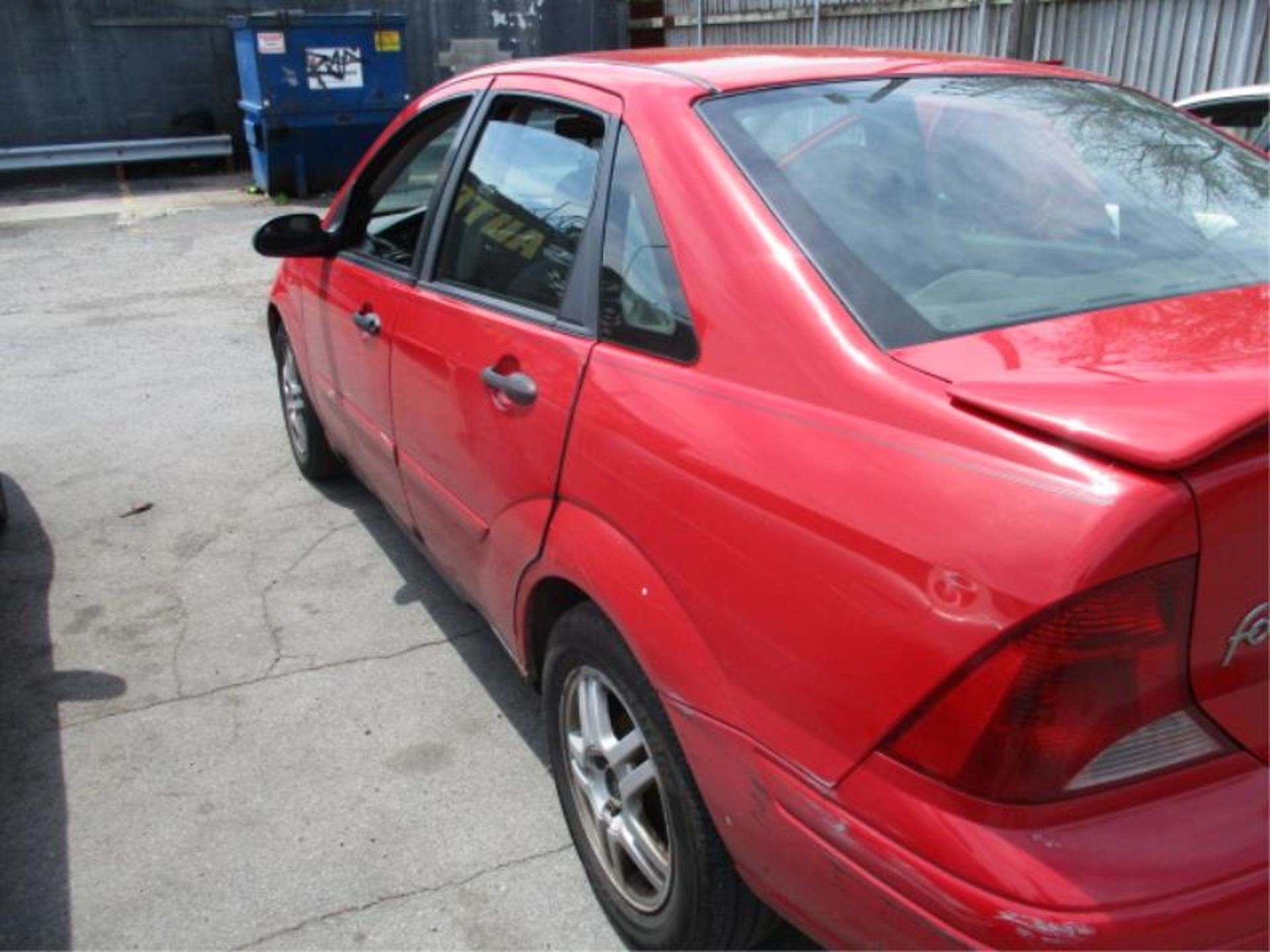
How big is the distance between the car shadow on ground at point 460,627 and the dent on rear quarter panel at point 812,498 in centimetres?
→ 95

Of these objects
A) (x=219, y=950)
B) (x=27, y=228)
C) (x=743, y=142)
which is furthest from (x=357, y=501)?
(x=27, y=228)

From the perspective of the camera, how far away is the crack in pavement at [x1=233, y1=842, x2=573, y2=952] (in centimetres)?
243

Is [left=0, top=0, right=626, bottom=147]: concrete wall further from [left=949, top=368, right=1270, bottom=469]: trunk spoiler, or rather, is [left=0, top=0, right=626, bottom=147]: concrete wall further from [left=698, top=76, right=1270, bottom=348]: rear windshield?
[left=949, top=368, right=1270, bottom=469]: trunk spoiler

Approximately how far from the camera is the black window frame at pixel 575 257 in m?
2.29

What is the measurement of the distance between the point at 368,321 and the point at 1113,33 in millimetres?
8513

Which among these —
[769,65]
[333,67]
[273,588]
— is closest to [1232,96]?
[769,65]

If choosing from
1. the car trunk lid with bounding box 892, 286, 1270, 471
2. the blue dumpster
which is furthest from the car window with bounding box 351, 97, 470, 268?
the blue dumpster

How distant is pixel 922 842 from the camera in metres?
1.45

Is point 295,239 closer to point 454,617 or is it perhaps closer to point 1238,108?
point 454,617

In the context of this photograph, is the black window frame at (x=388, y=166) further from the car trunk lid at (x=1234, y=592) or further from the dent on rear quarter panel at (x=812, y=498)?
the car trunk lid at (x=1234, y=592)

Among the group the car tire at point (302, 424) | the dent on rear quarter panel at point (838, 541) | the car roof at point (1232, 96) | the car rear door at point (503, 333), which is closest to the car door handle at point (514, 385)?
the car rear door at point (503, 333)

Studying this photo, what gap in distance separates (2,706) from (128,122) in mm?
14898

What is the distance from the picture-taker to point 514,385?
2389 millimetres

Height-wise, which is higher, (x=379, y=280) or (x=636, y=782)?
(x=379, y=280)
